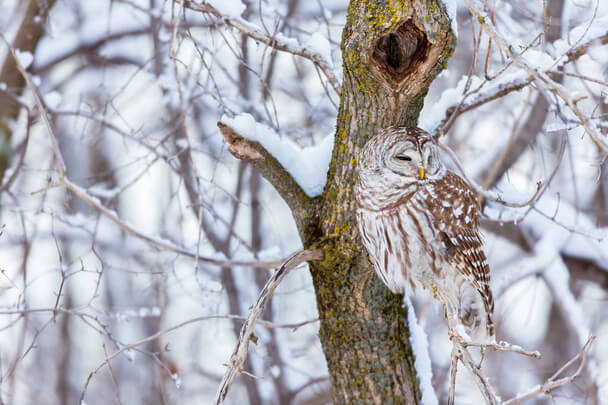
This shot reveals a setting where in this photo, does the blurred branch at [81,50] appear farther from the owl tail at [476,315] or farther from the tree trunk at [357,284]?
the owl tail at [476,315]

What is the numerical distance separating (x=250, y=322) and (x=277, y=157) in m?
0.75

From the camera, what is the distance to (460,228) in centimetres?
245

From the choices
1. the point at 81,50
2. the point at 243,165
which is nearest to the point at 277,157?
the point at 243,165

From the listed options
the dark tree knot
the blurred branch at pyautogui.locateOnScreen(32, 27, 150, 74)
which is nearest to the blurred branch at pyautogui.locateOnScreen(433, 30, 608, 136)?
the dark tree knot

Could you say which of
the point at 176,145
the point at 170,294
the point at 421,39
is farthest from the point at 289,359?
the point at 421,39

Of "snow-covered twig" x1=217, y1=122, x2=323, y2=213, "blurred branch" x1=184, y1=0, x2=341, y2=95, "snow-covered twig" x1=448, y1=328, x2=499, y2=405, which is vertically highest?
"blurred branch" x1=184, y1=0, x2=341, y2=95

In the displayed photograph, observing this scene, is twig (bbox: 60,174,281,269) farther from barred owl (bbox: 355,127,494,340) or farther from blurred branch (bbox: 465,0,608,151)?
blurred branch (bbox: 465,0,608,151)

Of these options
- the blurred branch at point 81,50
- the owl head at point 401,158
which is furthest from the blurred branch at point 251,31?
the blurred branch at point 81,50

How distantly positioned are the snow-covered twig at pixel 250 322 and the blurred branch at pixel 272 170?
24cm

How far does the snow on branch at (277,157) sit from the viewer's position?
242 centimetres

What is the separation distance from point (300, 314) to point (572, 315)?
2.02 meters

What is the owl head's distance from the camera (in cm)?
226

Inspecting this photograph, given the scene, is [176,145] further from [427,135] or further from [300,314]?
[427,135]

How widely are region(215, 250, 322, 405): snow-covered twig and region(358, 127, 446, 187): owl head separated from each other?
0.38 meters
